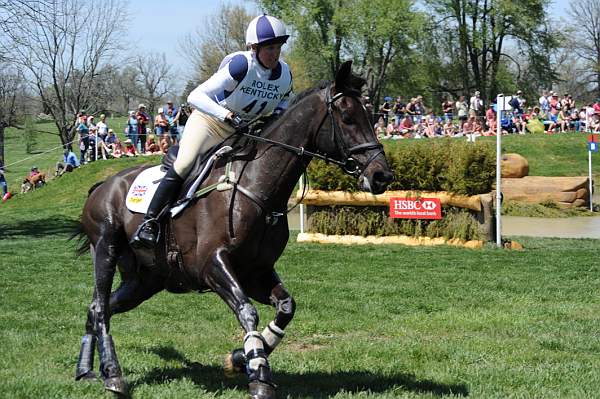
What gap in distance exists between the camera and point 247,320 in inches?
233

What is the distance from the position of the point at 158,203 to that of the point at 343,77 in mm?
1877

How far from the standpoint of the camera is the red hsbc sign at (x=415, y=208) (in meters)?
17.5

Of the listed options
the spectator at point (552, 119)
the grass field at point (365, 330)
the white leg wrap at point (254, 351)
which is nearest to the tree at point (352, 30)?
the spectator at point (552, 119)

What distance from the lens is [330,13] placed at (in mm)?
59781

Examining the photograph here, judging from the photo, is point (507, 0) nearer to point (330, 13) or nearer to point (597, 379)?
point (330, 13)

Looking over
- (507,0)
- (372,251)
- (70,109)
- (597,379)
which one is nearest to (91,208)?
(597,379)

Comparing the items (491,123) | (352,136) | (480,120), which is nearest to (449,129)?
(480,120)

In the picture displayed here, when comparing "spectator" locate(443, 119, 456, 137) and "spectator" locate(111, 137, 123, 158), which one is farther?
"spectator" locate(443, 119, 456, 137)

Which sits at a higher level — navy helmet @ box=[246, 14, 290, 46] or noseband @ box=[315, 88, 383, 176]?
navy helmet @ box=[246, 14, 290, 46]

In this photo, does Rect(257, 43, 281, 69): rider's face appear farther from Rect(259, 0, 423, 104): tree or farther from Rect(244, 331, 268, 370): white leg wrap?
Rect(259, 0, 423, 104): tree

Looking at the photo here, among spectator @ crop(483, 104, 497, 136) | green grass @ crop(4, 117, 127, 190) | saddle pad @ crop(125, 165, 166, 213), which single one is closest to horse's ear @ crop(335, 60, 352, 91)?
saddle pad @ crop(125, 165, 166, 213)

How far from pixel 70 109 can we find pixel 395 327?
43270 millimetres

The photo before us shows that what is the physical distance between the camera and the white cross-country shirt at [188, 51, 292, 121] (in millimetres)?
6438

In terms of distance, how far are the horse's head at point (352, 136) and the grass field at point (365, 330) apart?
1717mm
